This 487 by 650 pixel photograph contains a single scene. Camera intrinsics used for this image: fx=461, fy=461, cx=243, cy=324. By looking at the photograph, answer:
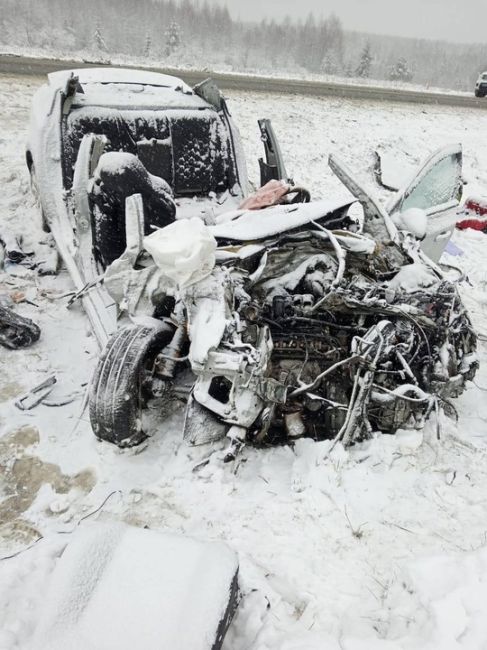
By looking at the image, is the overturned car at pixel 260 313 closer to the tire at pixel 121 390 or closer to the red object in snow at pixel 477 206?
the tire at pixel 121 390

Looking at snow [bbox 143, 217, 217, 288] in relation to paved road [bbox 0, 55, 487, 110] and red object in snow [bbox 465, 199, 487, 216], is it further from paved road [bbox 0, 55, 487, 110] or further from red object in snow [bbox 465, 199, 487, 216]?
paved road [bbox 0, 55, 487, 110]

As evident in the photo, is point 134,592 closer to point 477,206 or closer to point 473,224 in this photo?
point 473,224

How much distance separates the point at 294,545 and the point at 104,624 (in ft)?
3.69

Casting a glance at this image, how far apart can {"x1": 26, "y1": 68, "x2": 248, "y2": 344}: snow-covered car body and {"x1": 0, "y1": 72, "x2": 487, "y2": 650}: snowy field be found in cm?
94

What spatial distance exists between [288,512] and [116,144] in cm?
375

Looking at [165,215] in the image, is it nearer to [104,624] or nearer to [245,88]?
[104,624]

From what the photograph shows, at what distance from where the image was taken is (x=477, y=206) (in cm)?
808

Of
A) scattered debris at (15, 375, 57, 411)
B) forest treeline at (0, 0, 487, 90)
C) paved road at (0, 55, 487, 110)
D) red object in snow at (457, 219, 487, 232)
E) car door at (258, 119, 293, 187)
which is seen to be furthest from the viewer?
forest treeline at (0, 0, 487, 90)

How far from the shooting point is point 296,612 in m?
2.11

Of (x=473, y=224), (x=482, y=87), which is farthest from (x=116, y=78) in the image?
(x=482, y=87)

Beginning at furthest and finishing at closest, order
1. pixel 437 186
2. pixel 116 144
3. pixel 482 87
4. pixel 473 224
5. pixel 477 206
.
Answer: pixel 482 87
pixel 477 206
pixel 473 224
pixel 437 186
pixel 116 144

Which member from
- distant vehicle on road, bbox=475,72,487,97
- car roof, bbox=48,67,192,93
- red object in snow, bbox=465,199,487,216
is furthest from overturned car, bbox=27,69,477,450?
distant vehicle on road, bbox=475,72,487,97

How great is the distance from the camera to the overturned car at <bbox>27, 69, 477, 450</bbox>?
274cm

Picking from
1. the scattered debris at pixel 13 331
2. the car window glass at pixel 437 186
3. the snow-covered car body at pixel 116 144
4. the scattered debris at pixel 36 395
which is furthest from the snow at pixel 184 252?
the car window glass at pixel 437 186
